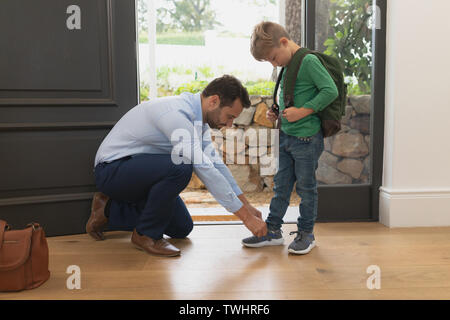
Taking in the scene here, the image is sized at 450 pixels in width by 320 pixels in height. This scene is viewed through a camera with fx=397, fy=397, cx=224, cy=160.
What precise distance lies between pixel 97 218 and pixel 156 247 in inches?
16.5

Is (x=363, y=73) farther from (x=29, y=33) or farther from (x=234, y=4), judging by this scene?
(x=234, y=4)

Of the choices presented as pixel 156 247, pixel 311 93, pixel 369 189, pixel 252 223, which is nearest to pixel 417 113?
pixel 369 189

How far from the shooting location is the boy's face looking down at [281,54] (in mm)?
1747

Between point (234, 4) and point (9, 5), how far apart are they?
377cm

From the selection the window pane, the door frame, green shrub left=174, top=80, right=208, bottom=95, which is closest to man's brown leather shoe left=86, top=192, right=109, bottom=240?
the door frame

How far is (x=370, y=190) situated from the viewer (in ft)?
7.77

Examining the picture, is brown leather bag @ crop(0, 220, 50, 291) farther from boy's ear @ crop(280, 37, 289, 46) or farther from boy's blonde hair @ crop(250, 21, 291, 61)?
boy's ear @ crop(280, 37, 289, 46)

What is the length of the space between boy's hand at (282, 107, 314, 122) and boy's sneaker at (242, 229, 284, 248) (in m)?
0.58

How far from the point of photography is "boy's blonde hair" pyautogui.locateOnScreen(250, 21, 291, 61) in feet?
5.65

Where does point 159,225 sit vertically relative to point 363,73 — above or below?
below

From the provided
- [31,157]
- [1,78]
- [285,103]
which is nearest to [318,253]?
[285,103]

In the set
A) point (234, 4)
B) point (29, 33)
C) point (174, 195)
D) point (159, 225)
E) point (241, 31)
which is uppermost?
point (234, 4)

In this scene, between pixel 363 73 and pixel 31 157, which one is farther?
pixel 363 73

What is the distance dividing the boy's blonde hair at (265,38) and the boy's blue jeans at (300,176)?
0.40 metres
